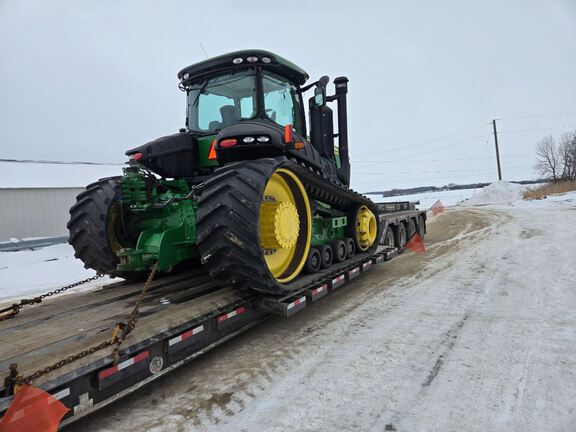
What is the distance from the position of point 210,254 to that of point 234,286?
0.54 meters

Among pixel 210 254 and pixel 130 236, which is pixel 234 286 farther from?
pixel 130 236

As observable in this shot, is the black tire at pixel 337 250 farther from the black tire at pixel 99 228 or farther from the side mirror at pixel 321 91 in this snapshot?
the black tire at pixel 99 228

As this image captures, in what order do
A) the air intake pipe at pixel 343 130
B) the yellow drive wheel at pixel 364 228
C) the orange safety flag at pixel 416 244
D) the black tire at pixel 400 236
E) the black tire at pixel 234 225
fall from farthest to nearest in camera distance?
→ 1. the orange safety flag at pixel 416 244
2. the black tire at pixel 400 236
3. the yellow drive wheel at pixel 364 228
4. the air intake pipe at pixel 343 130
5. the black tire at pixel 234 225

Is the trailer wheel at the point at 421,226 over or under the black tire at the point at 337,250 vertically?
over

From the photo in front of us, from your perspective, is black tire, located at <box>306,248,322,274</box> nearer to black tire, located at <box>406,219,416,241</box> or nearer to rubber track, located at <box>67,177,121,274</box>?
rubber track, located at <box>67,177,121,274</box>

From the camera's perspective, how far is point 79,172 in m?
24.6

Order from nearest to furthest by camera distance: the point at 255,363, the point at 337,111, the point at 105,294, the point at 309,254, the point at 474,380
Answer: the point at 474,380 < the point at 255,363 < the point at 105,294 < the point at 309,254 < the point at 337,111

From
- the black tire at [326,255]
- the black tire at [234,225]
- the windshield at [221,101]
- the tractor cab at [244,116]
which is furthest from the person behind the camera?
the black tire at [326,255]

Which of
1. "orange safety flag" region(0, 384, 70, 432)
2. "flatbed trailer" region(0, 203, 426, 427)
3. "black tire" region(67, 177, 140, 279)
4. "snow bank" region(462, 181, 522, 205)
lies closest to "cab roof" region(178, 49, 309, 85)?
"black tire" region(67, 177, 140, 279)

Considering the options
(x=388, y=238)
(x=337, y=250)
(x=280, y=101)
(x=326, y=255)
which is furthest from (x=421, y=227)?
(x=280, y=101)

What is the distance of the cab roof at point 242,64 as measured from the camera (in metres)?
4.66

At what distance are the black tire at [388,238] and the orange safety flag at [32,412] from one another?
288 inches

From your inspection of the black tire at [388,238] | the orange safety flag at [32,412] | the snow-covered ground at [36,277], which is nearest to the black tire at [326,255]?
the black tire at [388,238]

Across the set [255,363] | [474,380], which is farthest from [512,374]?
[255,363]
